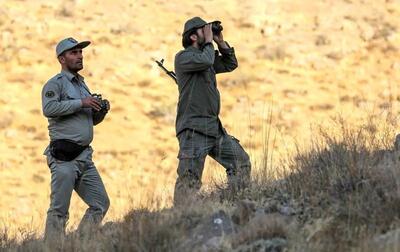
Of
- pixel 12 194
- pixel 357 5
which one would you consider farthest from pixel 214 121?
pixel 357 5

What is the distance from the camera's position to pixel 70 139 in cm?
635

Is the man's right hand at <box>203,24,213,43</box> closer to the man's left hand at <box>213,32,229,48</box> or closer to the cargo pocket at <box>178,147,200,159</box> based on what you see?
the man's left hand at <box>213,32,229,48</box>

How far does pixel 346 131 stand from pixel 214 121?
49.9 inches

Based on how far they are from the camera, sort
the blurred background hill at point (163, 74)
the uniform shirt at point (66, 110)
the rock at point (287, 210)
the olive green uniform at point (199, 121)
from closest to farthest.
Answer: the rock at point (287, 210) < the uniform shirt at point (66, 110) < the olive green uniform at point (199, 121) < the blurred background hill at point (163, 74)

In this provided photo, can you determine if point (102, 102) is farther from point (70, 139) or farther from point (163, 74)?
point (163, 74)

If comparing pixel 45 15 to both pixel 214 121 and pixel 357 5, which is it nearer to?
pixel 357 5

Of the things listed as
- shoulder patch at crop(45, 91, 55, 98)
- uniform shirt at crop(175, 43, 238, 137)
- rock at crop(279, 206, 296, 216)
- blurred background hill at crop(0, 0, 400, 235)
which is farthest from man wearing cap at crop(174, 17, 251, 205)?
blurred background hill at crop(0, 0, 400, 235)

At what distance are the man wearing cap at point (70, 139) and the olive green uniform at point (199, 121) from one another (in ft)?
2.30

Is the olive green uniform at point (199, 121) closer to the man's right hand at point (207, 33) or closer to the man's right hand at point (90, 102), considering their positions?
the man's right hand at point (207, 33)

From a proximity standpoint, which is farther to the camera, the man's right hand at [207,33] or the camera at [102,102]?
the man's right hand at [207,33]

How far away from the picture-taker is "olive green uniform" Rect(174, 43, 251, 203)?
21.5 ft

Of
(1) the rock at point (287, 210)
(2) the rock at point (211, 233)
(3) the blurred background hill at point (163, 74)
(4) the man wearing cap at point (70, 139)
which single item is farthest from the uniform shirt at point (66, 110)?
(3) the blurred background hill at point (163, 74)

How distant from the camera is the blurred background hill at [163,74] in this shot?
1463 cm

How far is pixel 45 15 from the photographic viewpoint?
22.7 m
